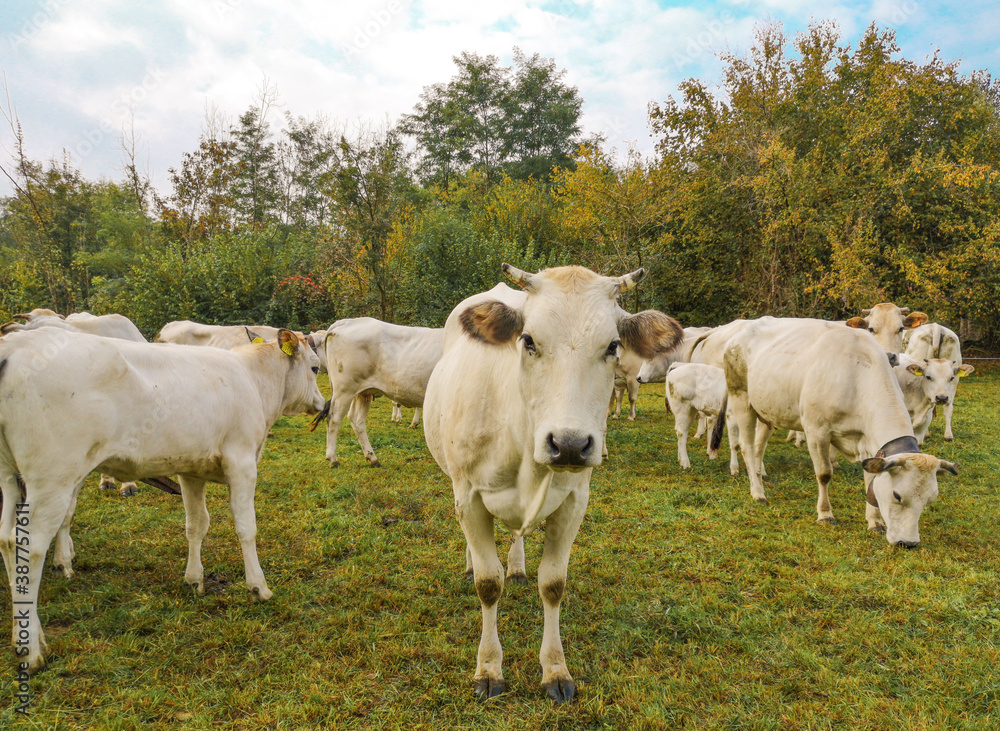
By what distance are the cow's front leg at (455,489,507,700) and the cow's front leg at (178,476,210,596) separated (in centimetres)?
246

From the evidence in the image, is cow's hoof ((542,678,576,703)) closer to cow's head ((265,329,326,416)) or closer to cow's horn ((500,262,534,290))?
cow's horn ((500,262,534,290))

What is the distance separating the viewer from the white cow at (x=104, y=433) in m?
3.06

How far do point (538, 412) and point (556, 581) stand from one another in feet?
4.03

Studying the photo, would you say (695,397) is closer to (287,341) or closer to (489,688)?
(287,341)

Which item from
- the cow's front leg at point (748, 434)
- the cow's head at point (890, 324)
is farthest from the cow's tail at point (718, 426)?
the cow's head at point (890, 324)

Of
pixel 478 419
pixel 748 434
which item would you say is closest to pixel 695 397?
pixel 748 434

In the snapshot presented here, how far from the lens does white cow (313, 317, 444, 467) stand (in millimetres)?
8117

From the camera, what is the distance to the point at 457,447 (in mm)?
3043

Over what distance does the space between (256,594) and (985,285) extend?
24243 millimetres

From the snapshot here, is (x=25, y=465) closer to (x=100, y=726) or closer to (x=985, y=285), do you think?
(x=100, y=726)

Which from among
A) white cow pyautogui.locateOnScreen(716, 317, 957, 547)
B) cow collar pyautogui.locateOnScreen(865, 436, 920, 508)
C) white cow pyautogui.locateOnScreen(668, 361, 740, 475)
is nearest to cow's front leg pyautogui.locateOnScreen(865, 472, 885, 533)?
white cow pyautogui.locateOnScreen(716, 317, 957, 547)

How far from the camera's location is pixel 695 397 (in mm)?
8172

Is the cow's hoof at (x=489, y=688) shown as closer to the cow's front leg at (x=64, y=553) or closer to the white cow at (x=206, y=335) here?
the cow's front leg at (x=64, y=553)

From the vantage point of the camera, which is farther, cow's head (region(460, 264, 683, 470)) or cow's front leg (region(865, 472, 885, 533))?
cow's front leg (region(865, 472, 885, 533))
